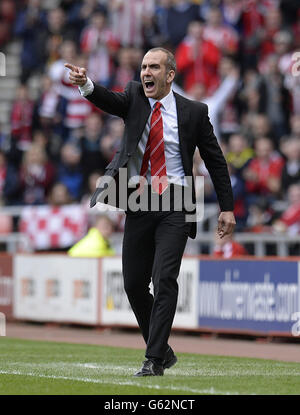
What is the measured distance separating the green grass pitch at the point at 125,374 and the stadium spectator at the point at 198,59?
724cm

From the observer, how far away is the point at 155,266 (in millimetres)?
8055

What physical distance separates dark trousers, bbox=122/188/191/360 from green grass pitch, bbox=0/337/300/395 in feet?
1.15

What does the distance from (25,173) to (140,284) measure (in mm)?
10893

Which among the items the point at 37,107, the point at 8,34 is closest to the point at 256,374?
the point at 37,107

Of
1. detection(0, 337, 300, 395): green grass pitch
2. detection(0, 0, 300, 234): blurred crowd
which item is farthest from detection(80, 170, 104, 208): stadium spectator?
detection(0, 337, 300, 395): green grass pitch

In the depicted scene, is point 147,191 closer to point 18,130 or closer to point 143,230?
point 143,230

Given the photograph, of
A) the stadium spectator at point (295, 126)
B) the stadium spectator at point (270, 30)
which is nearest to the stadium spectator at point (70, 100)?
the stadium spectator at point (270, 30)

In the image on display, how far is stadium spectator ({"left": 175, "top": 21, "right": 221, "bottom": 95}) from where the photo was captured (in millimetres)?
17328

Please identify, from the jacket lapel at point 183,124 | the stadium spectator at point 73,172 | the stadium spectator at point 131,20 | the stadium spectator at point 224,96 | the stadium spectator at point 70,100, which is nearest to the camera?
the jacket lapel at point 183,124

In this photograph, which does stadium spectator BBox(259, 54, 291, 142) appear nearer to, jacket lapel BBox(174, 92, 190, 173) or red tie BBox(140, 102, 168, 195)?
jacket lapel BBox(174, 92, 190, 173)

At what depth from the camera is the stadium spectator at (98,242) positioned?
15.6m
